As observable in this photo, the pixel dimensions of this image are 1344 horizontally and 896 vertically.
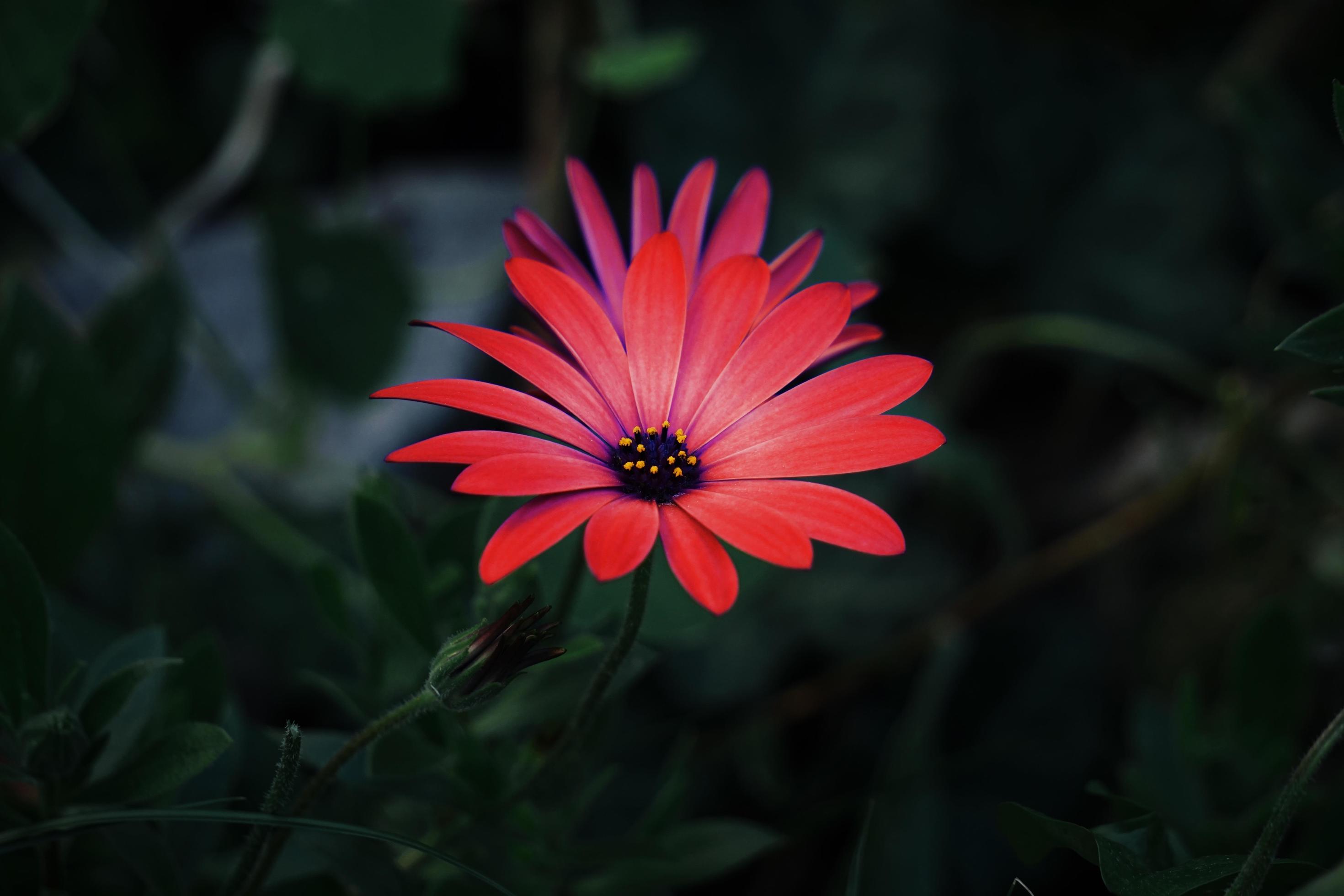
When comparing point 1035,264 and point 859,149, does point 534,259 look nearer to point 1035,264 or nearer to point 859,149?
point 859,149

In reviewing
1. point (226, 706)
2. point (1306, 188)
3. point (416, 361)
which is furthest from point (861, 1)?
point (226, 706)

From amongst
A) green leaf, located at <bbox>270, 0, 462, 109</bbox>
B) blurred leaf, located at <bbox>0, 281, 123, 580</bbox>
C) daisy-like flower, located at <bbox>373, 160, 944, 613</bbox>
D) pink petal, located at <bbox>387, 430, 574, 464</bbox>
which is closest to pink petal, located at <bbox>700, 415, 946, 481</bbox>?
daisy-like flower, located at <bbox>373, 160, 944, 613</bbox>

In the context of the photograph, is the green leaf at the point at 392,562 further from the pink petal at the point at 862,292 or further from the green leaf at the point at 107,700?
the pink petal at the point at 862,292

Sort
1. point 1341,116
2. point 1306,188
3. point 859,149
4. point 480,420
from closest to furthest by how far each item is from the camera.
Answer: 1. point 1341,116
2. point 480,420
3. point 1306,188
4. point 859,149

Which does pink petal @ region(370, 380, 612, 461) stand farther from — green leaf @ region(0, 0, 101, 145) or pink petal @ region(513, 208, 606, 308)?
green leaf @ region(0, 0, 101, 145)

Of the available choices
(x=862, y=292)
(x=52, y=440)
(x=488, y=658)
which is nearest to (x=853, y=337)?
(x=862, y=292)

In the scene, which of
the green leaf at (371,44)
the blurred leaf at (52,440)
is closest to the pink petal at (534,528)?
the blurred leaf at (52,440)
